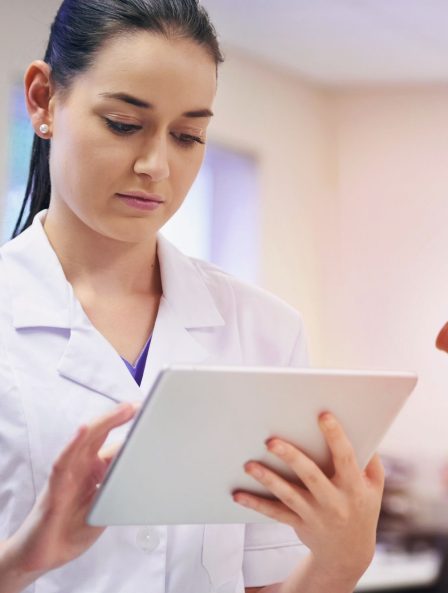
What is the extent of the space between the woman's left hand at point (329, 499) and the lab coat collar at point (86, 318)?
0.97 ft

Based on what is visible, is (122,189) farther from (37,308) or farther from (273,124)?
(273,124)

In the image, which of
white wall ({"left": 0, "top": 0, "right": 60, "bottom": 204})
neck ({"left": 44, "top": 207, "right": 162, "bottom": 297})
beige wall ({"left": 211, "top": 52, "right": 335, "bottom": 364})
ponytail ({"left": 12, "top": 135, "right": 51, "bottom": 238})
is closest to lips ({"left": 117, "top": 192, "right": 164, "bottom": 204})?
neck ({"left": 44, "top": 207, "right": 162, "bottom": 297})

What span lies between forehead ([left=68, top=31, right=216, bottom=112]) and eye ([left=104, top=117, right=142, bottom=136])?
1.5 inches

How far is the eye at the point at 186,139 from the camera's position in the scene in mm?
1201

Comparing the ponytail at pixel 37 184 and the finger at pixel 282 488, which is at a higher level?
the ponytail at pixel 37 184

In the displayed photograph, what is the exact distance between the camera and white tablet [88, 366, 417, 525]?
86 cm

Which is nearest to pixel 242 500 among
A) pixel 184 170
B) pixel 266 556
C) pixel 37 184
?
pixel 266 556

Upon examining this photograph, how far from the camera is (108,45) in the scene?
3.84 feet

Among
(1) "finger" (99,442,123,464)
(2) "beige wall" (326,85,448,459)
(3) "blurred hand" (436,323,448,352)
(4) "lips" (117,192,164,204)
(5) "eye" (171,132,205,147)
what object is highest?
(5) "eye" (171,132,205,147)

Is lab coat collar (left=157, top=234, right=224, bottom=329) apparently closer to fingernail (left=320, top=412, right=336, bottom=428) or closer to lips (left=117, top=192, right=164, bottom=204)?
lips (left=117, top=192, right=164, bottom=204)

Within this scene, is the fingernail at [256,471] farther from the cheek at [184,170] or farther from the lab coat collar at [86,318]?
the cheek at [184,170]

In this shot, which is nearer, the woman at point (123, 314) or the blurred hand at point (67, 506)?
the blurred hand at point (67, 506)

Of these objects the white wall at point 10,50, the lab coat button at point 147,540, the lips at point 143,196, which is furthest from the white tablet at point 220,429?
the white wall at point 10,50

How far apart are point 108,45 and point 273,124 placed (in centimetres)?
421
